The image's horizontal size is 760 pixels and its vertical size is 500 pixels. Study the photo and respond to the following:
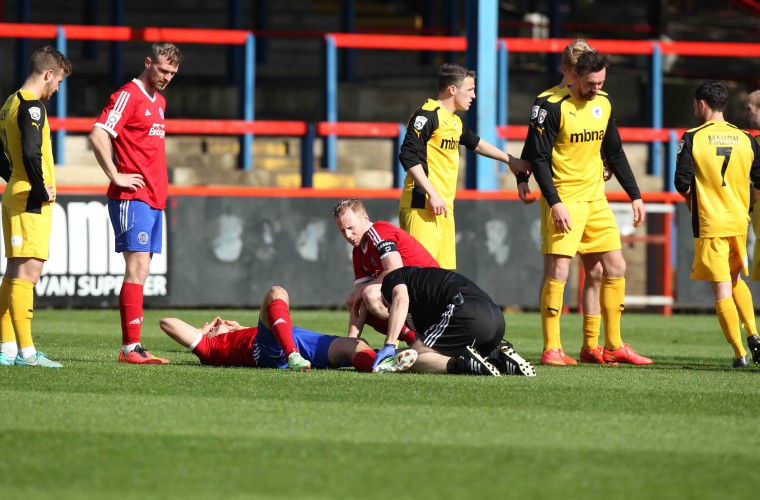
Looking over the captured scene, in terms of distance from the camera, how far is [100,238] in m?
14.4

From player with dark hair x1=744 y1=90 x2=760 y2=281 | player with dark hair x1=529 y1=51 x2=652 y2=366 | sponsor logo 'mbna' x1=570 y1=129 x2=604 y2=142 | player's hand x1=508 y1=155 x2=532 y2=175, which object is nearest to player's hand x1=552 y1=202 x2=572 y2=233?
player with dark hair x1=529 y1=51 x2=652 y2=366

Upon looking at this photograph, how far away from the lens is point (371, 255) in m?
8.47

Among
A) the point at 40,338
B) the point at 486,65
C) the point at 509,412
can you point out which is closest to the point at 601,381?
→ the point at 509,412

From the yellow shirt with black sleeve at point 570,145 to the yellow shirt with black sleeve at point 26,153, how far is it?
3198 mm

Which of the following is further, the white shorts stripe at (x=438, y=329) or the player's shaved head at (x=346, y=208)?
the player's shaved head at (x=346, y=208)

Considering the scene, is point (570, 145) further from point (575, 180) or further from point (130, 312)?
point (130, 312)

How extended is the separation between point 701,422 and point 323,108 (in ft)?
40.7

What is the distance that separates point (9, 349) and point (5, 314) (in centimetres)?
22

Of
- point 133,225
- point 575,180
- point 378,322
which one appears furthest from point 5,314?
point 575,180

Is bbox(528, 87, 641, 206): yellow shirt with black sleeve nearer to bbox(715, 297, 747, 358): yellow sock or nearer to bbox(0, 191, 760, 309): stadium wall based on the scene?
bbox(715, 297, 747, 358): yellow sock

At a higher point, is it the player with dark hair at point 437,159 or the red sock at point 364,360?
the player with dark hair at point 437,159

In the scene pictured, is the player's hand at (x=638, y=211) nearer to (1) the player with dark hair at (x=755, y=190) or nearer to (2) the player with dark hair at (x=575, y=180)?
(2) the player with dark hair at (x=575, y=180)

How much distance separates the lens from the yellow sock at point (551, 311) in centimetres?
913

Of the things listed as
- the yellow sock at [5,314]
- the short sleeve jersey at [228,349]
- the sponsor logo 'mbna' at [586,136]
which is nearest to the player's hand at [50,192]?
the yellow sock at [5,314]
